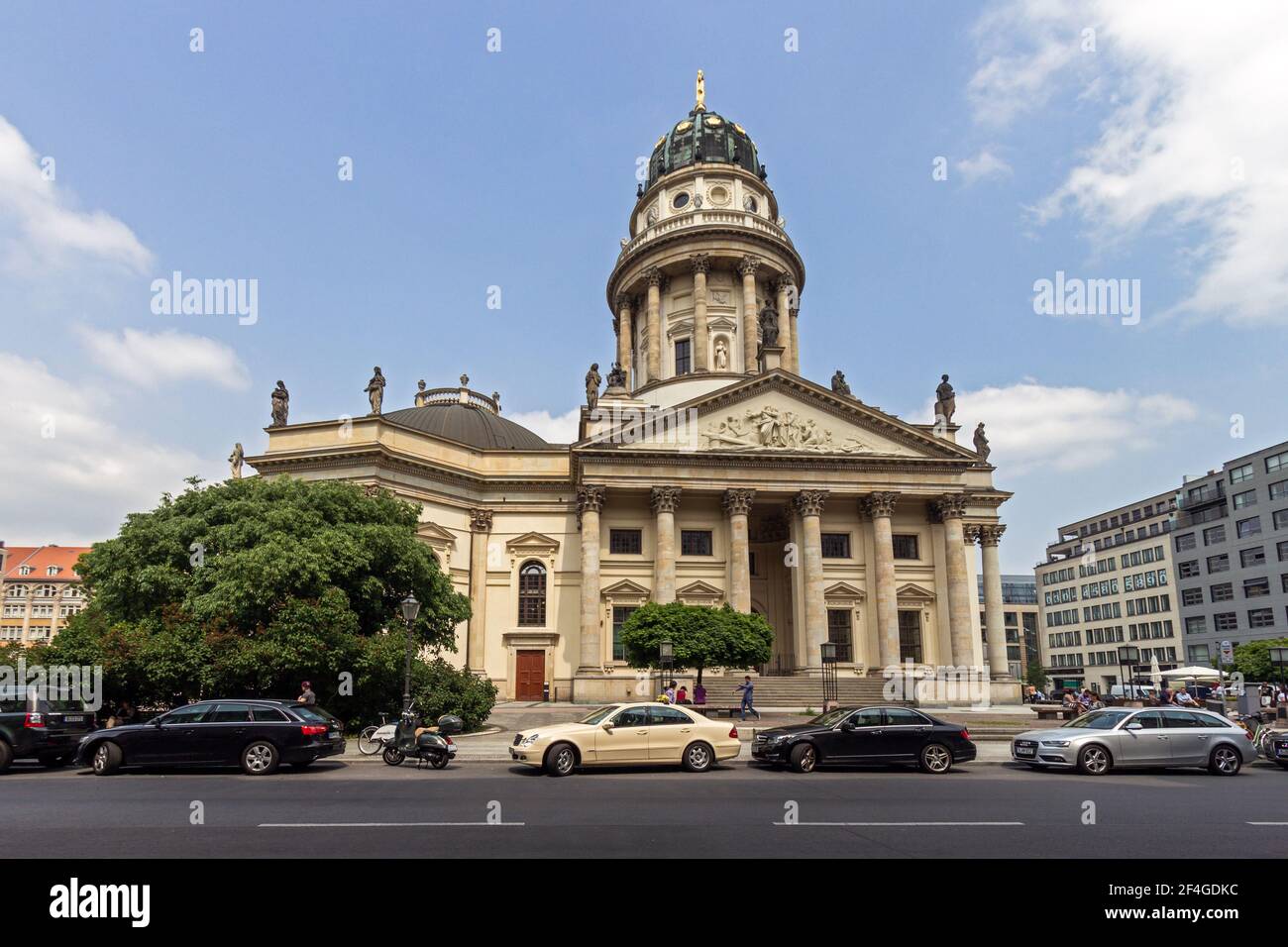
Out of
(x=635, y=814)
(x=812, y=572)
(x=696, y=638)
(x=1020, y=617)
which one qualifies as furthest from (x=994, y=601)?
(x=1020, y=617)

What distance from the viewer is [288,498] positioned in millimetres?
24609

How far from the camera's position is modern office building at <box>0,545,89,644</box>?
81375 mm

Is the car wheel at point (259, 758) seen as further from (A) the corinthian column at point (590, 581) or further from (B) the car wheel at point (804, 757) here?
(A) the corinthian column at point (590, 581)

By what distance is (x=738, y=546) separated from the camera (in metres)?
38.0

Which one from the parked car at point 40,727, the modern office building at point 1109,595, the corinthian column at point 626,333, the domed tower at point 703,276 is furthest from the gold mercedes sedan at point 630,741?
the modern office building at point 1109,595

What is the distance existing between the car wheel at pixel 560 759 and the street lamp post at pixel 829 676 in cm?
1666

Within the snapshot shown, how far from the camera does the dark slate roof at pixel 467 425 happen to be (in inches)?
1831

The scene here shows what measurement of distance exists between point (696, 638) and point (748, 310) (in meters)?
25.6

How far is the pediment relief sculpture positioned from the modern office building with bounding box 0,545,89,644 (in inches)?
2903

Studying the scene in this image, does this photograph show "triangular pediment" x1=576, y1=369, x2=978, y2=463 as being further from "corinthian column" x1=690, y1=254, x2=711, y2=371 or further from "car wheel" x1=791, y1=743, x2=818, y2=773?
"car wheel" x1=791, y1=743, x2=818, y2=773

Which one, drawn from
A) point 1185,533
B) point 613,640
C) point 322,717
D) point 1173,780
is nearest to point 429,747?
point 322,717

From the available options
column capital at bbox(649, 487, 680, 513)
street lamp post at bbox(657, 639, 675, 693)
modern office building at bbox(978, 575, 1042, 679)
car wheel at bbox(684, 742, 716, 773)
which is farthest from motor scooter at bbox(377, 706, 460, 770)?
modern office building at bbox(978, 575, 1042, 679)
